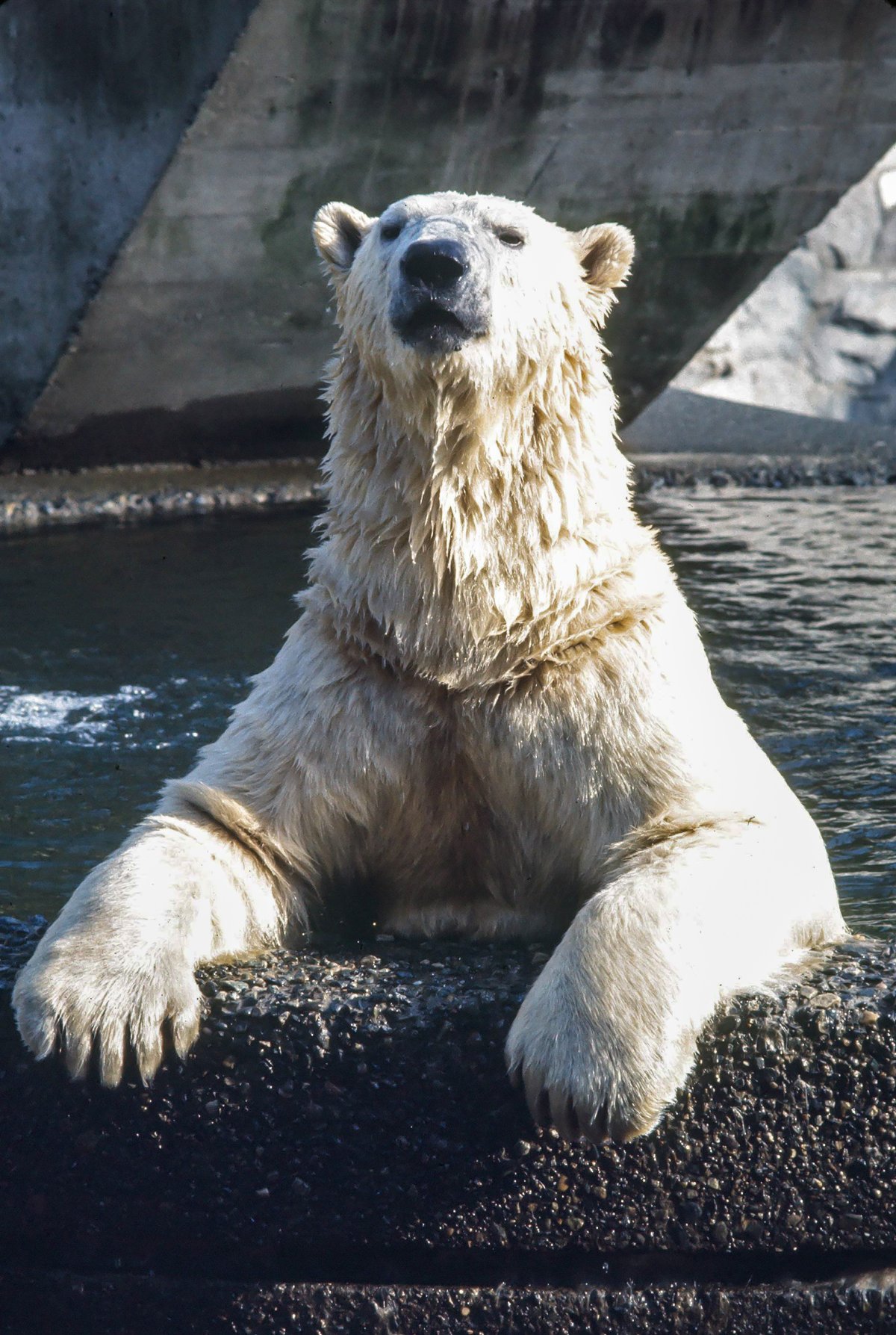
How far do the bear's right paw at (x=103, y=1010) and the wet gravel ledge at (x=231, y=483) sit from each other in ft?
18.0

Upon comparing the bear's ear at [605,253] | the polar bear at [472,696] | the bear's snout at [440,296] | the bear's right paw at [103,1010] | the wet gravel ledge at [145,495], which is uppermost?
the bear's ear at [605,253]

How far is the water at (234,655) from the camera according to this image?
366 centimetres

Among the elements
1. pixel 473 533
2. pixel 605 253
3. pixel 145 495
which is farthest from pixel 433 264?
pixel 145 495

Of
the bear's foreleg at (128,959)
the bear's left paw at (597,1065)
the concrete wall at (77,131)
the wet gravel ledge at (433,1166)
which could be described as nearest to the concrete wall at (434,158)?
the concrete wall at (77,131)

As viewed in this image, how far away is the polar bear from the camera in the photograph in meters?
2.38

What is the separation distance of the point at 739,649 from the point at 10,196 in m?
4.42

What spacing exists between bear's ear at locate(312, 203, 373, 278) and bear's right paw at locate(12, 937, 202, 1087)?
4.38 feet

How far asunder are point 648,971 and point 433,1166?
17.3 inches

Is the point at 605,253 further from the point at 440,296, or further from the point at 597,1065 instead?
the point at 597,1065

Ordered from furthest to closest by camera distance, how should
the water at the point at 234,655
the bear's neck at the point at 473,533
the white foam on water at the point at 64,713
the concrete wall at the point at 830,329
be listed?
the concrete wall at the point at 830,329, the white foam on water at the point at 64,713, the water at the point at 234,655, the bear's neck at the point at 473,533

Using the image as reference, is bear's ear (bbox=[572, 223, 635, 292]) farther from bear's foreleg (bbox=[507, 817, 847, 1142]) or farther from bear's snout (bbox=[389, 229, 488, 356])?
bear's foreleg (bbox=[507, 817, 847, 1142])

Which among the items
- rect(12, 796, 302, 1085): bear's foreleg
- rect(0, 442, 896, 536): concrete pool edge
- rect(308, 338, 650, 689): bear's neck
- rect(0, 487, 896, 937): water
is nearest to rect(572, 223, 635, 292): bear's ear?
rect(308, 338, 650, 689): bear's neck

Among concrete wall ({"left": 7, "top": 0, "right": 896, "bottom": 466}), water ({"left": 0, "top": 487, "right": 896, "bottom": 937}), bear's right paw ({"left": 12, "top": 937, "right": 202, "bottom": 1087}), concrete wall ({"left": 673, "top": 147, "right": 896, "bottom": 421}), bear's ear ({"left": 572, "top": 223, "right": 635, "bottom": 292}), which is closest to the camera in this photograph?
bear's right paw ({"left": 12, "top": 937, "right": 202, "bottom": 1087})

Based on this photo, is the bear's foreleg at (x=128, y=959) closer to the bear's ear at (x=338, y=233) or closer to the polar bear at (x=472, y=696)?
the polar bear at (x=472, y=696)
